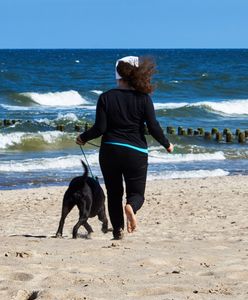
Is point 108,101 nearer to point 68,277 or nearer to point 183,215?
point 68,277

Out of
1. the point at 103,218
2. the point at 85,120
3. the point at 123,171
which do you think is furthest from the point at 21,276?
the point at 85,120

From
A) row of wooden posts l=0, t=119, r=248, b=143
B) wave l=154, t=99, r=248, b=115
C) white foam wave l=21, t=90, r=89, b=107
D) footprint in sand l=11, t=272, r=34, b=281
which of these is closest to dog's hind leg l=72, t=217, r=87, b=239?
footprint in sand l=11, t=272, r=34, b=281

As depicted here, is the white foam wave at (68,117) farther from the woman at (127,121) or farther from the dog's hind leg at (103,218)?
the woman at (127,121)

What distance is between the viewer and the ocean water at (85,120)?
17.9 meters

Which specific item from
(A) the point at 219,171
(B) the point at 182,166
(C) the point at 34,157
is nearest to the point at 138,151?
(A) the point at 219,171

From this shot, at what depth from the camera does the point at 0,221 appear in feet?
36.6

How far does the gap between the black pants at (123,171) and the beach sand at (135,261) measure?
0.43 meters

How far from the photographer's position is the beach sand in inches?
221

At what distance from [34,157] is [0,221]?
30.4ft

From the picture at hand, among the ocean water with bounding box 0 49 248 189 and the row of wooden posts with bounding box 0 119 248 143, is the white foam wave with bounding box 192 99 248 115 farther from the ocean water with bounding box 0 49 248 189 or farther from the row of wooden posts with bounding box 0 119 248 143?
the row of wooden posts with bounding box 0 119 248 143

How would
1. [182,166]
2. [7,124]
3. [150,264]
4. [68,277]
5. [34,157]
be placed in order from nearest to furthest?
Answer: [68,277] → [150,264] → [182,166] → [34,157] → [7,124]

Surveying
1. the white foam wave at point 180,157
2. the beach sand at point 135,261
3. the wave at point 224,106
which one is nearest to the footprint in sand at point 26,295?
the beach sand at point 135,261

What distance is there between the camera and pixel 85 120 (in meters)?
30.3

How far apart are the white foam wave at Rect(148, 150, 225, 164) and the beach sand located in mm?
8468
